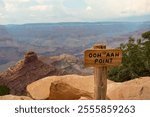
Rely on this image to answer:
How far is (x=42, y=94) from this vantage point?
43.9 feet

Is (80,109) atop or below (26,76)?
atop

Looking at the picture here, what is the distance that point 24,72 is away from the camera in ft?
256

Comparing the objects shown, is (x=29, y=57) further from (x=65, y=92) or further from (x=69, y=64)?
(x=65, y=92)

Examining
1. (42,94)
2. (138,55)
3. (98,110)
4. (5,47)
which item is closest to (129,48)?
(138,55)

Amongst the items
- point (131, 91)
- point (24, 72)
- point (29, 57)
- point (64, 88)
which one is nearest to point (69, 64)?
point (24, 72)

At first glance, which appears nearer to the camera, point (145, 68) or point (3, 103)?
point (3, 103)

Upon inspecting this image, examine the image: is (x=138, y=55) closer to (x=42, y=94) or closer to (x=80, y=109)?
(x=42, y=94)

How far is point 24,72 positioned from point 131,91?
68.1 m

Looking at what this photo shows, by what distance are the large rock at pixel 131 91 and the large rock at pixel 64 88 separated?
2.81 feet

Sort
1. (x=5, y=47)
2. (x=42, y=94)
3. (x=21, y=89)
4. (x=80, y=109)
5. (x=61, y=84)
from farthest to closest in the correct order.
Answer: (x=5, y=47) → (x=21, y=89) → (x=42, y=94) → (x=61, y=84) → (x=80, y=109)

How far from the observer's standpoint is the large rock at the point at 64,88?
1191 centimetres

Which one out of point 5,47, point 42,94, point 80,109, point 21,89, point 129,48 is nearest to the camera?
point 80,109

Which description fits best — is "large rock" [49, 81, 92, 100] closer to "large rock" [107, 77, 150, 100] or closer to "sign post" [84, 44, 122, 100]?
"large rock" [107, 77, 150, 100]

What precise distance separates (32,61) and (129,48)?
1859 inches
